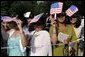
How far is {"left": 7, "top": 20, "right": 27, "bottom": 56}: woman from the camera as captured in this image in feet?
15.5

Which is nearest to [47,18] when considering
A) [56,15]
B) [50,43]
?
[56,15]

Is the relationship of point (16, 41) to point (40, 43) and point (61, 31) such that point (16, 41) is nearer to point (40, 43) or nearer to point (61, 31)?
point (40, 43)

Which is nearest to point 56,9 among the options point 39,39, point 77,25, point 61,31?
point 61,31

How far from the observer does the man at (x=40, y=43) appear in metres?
4.79

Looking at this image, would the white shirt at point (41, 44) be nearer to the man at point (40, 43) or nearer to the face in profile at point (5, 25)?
the man at point (40, 43)

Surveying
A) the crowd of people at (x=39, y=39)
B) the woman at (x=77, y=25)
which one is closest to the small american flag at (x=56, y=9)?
the crowd of people at (x=39, y=39)

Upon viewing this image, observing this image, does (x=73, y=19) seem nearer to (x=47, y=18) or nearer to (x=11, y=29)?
(x=47, y=18)

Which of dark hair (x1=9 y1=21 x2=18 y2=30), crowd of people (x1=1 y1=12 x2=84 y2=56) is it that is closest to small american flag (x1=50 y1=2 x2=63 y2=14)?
crowd of people (x1=1 y1=12 x2=84 y2=56)

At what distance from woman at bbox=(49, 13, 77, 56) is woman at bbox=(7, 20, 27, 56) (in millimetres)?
475

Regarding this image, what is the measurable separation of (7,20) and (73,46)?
1116mm

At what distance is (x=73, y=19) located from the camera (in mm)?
5840

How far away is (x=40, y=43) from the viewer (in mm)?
4793

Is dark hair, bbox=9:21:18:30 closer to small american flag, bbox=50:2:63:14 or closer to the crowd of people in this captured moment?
the crowd of people

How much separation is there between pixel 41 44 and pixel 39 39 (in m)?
0.08
